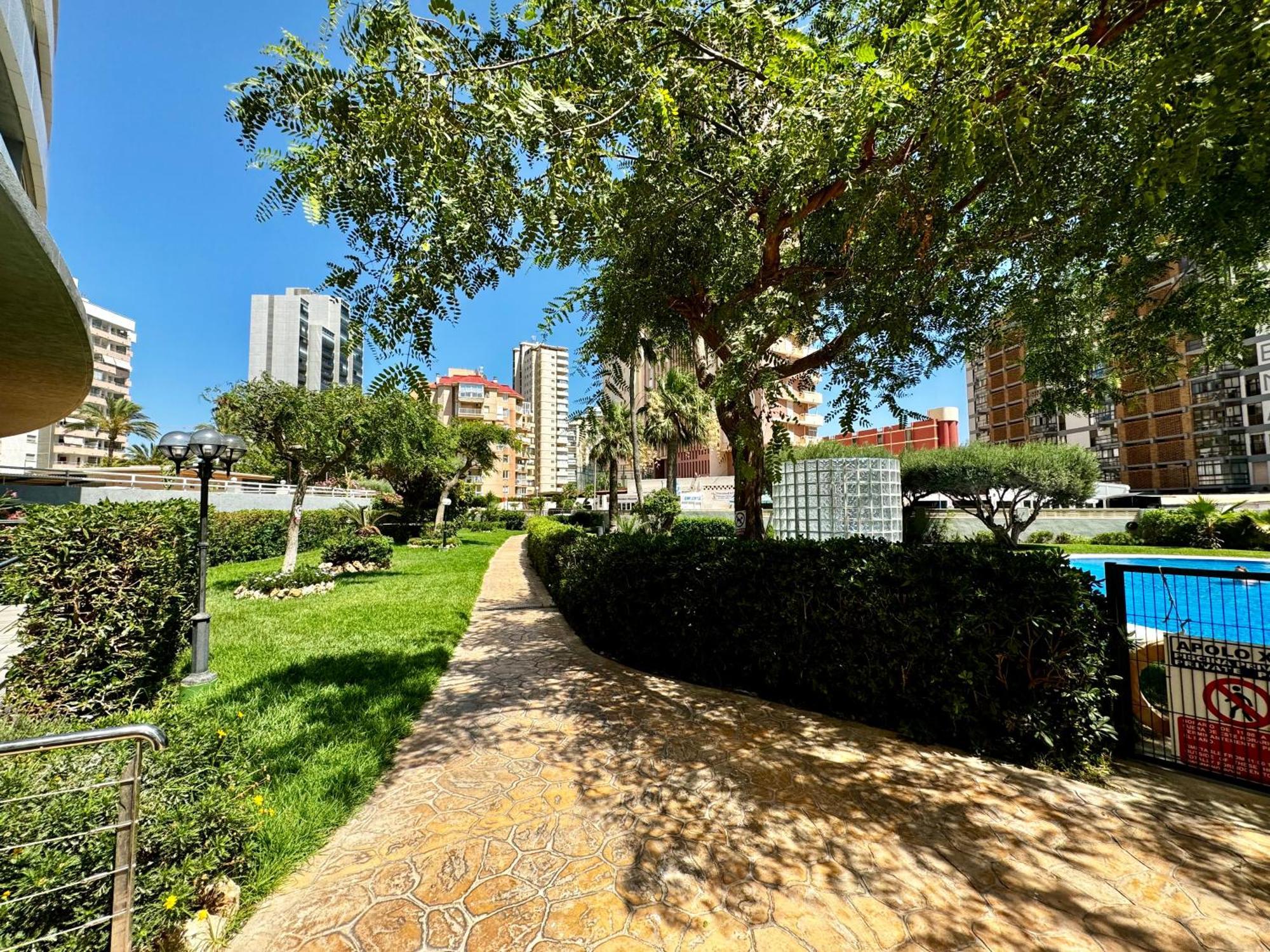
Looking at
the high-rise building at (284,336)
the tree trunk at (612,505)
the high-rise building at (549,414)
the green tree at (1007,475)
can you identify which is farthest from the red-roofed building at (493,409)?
the green tree at (1007,475)

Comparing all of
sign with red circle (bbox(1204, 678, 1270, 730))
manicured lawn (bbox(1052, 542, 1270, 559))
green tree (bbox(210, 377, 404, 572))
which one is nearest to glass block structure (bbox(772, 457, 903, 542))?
sign with red circle (bbox(1204, 678, 1270, 730))

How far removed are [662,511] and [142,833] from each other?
20.6 meters

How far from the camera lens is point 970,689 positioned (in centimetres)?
403

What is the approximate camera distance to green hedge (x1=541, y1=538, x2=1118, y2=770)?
3.76 metres

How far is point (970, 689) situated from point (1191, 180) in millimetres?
3745

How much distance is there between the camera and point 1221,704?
3645 millimetres

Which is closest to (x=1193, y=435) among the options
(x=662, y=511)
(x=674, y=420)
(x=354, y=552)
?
(x=674, y=420)

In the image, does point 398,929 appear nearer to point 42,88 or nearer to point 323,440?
point 323,440

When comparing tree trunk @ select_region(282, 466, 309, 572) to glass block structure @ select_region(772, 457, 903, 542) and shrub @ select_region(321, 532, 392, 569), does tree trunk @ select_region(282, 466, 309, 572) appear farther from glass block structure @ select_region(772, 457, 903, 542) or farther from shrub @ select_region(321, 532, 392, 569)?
glass block structure @ select_region(772, 457, 903, 542)

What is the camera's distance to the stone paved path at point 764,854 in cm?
232

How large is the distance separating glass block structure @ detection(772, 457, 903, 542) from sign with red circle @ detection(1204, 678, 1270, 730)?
317 inches

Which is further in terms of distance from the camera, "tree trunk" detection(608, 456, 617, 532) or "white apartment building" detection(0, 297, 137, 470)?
"white apartment building" detection(0, 297, 137, 470)

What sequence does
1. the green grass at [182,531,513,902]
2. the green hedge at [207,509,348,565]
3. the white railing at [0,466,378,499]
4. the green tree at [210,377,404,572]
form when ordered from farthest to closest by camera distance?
1. the white railing at [0,466,378,499]
2. the green hedge at [207,509,348,565]
3. the green tree at [210,377,404,572]
4. the green grass at [182,531,513,902]

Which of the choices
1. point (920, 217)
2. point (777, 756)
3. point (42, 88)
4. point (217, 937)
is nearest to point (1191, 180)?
point (920, 217)
